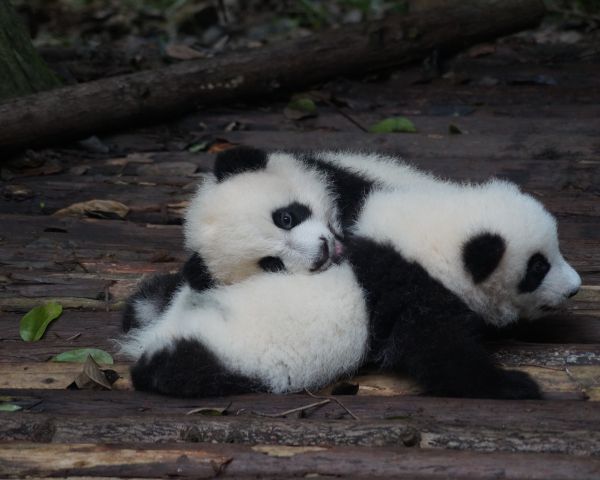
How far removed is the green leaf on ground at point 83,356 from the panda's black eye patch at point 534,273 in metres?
1.57

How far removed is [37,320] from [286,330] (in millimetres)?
1242

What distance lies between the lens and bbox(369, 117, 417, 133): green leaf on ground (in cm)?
623

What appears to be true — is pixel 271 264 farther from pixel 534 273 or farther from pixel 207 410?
pixel 534 273

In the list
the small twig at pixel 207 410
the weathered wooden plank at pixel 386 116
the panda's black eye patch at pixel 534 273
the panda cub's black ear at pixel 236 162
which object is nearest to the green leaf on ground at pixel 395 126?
the weathered wooden plank at pixel 386 116

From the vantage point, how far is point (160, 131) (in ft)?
21.8

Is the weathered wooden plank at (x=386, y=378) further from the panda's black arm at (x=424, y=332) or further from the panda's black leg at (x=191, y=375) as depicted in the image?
the panda's black leg at (x=191, y=375)

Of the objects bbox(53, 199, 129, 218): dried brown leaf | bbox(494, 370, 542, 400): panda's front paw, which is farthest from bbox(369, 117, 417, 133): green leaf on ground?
bbox(494, 370, 542, 400): panda's front paw

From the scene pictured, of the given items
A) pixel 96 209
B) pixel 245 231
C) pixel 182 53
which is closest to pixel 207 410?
pixel 245 231

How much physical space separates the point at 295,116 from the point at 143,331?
10.3ft

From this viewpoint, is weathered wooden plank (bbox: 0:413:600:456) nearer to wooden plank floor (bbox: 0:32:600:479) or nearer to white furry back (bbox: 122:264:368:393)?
wooden plank floor (bbox: 0:32:600:479)

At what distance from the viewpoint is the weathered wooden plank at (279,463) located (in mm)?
2744

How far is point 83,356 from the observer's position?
3.78m

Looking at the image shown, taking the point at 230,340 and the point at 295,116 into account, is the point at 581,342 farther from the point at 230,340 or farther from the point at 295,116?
the point at 295,116

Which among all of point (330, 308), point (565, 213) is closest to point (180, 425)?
point (330, 308)
